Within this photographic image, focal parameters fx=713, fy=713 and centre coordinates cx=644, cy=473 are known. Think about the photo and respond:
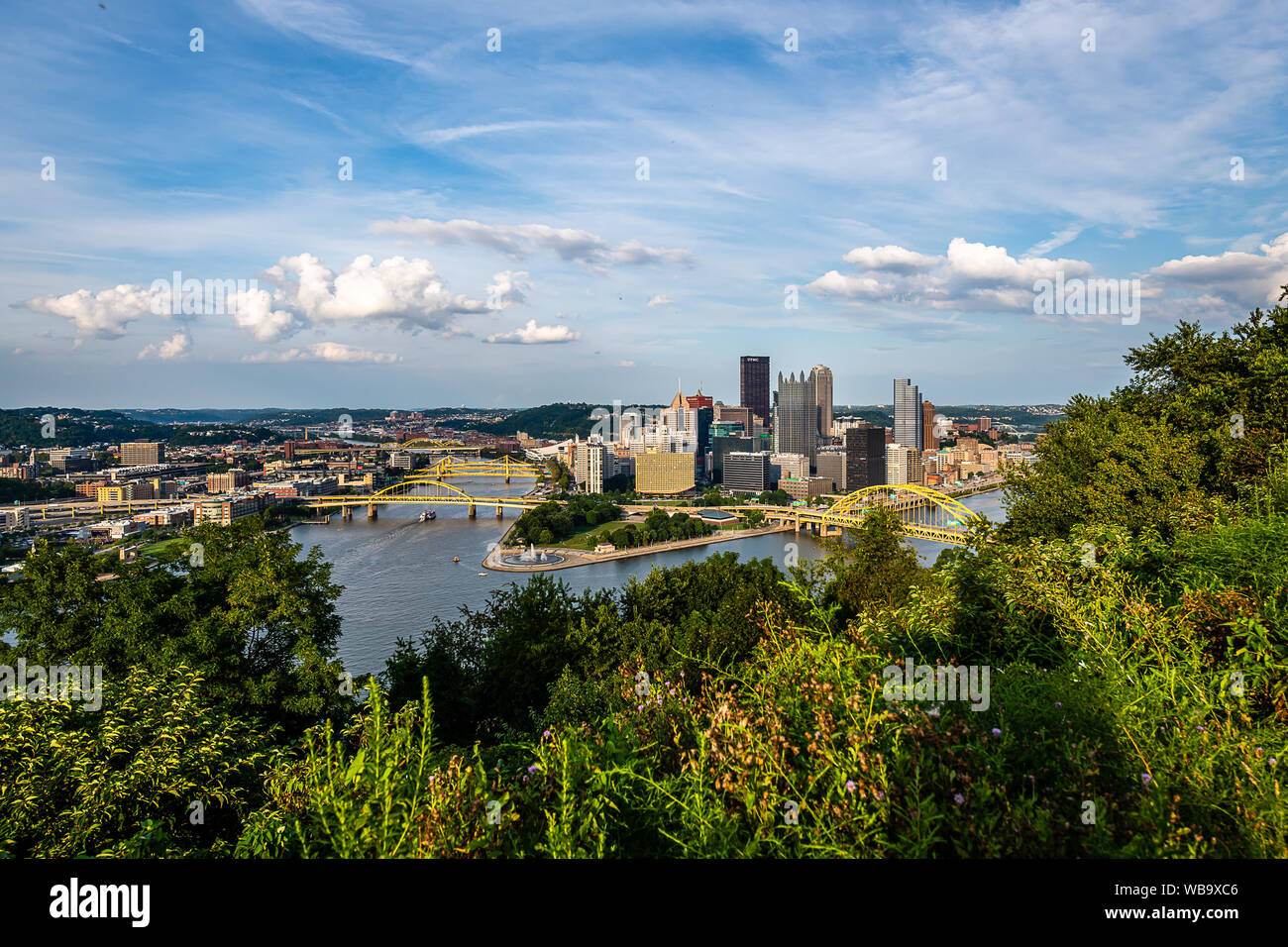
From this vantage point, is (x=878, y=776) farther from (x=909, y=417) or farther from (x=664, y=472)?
(x=909, y=417)

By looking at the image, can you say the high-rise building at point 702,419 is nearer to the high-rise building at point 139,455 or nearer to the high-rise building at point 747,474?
the high-rise building at point 747,474

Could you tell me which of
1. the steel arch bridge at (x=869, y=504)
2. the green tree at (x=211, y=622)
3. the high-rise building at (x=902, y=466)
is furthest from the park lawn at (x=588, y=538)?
the high-rise building at (x=902, y=466)

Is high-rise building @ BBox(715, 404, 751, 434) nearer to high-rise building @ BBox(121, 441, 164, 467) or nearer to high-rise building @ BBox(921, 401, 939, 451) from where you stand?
high-rise building @ BBox(921, 401, 939, 451)

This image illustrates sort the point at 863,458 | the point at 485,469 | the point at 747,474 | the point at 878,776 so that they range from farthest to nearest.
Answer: the point at 485,469
the point at 747,474
the point at 863,458
the point at 878,776

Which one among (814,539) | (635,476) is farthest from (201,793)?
(635,476)

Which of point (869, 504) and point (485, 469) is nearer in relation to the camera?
point (869, 504)

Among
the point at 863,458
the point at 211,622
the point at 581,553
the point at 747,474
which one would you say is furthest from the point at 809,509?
the point at 211,622

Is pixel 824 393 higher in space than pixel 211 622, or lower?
higher
